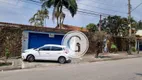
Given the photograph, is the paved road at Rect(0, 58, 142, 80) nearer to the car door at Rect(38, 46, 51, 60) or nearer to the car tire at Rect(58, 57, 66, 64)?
the car door at Rect(38, 46, 51, 60)

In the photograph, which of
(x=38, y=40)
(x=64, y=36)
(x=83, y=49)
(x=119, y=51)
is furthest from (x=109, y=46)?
(x=38, y=40)

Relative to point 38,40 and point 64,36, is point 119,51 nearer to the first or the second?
point 64,36

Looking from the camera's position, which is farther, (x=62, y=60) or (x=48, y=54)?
(x=62, y=60)

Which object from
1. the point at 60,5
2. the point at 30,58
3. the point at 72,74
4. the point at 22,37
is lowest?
the point at 72,74

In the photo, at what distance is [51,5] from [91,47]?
10974 mm

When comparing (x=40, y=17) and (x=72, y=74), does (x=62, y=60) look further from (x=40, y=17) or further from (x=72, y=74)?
(x=40, y=17)

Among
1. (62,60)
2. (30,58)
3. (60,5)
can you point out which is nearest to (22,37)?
(30,58)

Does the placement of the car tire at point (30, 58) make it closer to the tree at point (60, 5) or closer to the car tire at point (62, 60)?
the car tire at point (62, 60)

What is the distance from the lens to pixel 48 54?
21.0 m

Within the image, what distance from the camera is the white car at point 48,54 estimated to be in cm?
2097

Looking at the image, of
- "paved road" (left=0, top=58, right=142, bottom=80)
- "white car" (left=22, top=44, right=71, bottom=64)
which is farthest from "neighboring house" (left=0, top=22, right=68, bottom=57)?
"paved road" (left=0, top=58, right=142, bottom=80)

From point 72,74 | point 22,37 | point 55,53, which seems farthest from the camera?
point 22,37

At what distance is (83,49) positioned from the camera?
103ft

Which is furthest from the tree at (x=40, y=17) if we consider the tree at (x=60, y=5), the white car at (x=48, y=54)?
the white car at (x=48, y=54)
